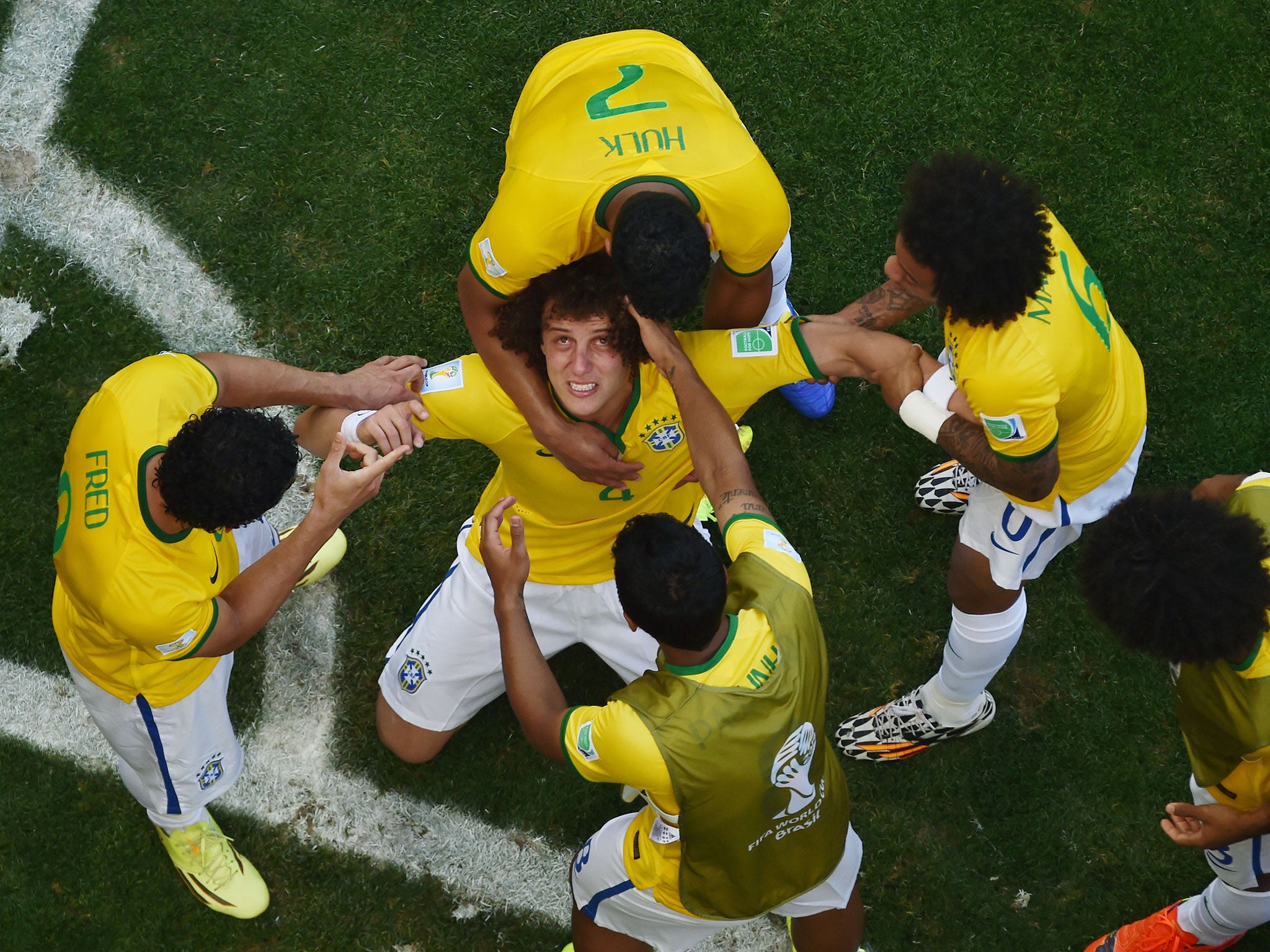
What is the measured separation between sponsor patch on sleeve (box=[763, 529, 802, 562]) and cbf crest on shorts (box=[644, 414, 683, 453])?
647 millimetres

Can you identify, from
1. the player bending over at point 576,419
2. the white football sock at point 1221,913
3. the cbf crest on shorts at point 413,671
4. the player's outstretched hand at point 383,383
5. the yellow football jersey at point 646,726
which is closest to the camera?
the yellow football jersey at point 646,726

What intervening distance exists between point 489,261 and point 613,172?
559mm

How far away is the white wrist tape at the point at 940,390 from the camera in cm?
375

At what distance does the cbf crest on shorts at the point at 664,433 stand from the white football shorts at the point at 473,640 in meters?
0.81

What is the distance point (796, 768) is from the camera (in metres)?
3.27

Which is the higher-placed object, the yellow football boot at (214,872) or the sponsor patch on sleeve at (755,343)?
the sponsor patch on sleeve at (755,343)

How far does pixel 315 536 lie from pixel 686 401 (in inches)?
53.3

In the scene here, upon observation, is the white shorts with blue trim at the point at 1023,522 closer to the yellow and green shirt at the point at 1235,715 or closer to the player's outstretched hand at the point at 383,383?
the yellow and green shirt at the point at 1235,715

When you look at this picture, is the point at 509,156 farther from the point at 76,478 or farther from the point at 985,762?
the point at 985,762

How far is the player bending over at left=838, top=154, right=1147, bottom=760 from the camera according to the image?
11.5 feet

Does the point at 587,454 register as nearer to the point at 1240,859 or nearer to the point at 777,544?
the point at 777,544

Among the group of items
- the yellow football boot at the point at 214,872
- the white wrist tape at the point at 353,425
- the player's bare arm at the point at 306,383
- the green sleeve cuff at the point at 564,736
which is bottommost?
the yellow football boot at the point at 214,872

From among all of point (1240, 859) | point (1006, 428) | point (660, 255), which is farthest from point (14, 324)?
point (1240, 859)

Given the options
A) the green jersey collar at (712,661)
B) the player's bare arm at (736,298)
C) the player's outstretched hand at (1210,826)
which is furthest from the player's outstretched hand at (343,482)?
the player's outstretched hand at (1210,826)
